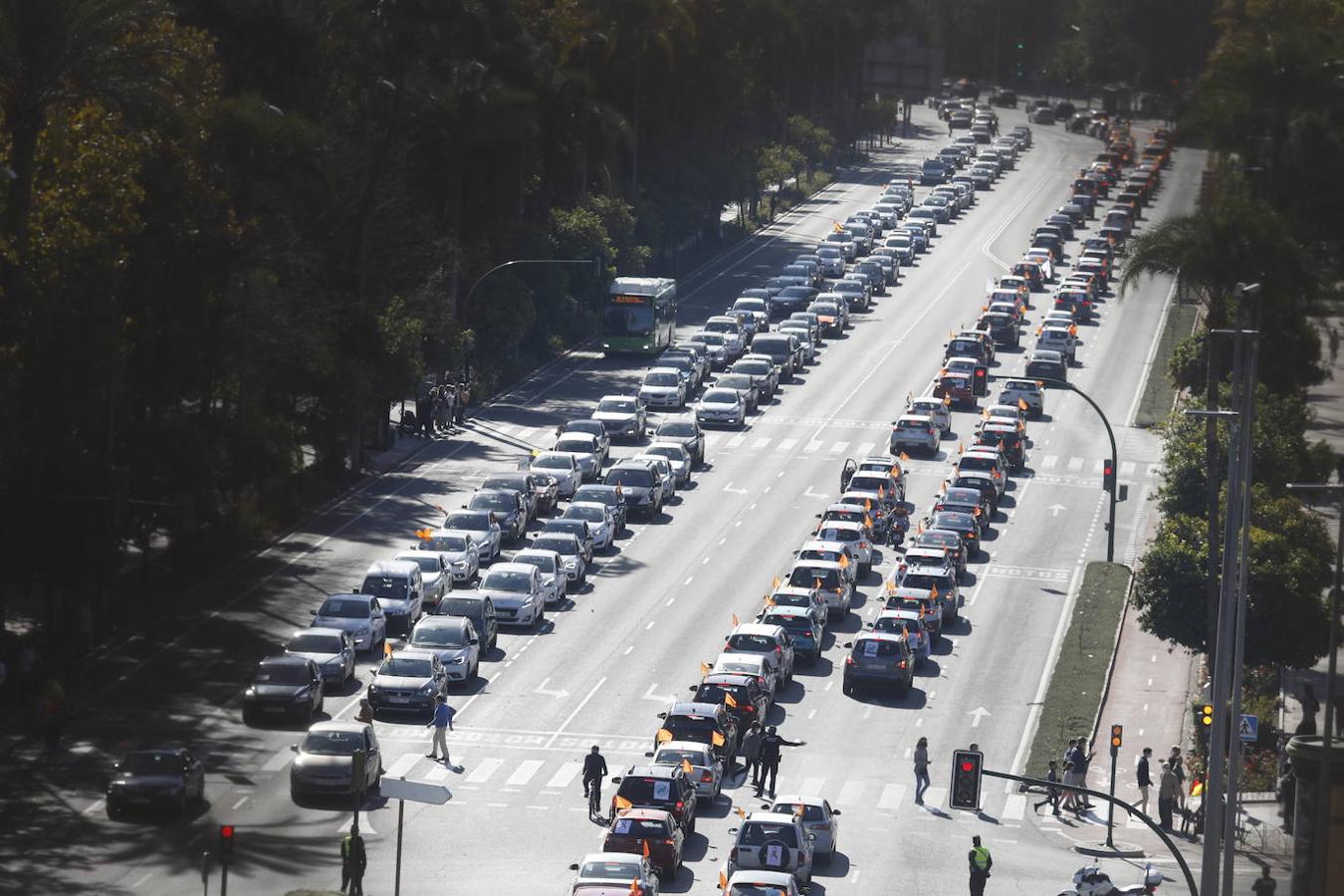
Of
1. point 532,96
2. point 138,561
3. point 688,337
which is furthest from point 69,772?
point 688,337

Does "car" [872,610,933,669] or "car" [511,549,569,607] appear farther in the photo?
"car" [511,549,569,607]

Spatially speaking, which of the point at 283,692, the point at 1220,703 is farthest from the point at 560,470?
the point at 1220,703

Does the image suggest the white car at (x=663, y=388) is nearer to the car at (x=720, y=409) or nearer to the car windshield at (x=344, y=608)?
the car at (x=720, y=409)

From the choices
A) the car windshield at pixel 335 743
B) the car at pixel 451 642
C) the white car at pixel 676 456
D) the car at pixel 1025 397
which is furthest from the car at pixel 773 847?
the car at pixel 1025 397

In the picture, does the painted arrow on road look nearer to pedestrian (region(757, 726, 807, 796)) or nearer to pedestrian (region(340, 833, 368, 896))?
pedestrian (region(757, 726, 807, 796))

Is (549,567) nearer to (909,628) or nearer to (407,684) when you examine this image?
(909,628)

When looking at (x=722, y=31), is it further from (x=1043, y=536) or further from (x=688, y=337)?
(x=1043, y=536)

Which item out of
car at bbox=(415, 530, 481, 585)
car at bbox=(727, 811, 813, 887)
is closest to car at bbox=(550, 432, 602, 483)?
car at bbox=(415, 530, 481, 585)
